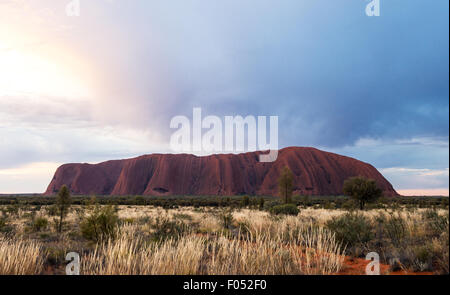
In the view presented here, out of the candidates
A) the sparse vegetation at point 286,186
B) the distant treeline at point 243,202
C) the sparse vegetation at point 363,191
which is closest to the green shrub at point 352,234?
the distant treeline at point 243,202

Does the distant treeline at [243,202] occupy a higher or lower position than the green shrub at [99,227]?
lower

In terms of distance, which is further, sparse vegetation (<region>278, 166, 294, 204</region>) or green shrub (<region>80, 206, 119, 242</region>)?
sparse vegetation (<region>278, 166, 294, 204</region>)

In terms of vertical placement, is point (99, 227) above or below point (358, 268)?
above

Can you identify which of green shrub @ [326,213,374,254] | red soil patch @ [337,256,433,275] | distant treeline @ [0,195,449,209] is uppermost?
green shrub @ [326,213,374,254]

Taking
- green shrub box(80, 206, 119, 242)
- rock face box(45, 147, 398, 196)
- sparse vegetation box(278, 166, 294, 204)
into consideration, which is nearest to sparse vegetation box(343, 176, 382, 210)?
sparse vegetation box(278, 166, 294, 204)

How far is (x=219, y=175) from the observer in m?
104

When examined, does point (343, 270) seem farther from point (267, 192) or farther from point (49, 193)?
point (49, 193)

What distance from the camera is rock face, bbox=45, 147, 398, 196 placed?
314 feet

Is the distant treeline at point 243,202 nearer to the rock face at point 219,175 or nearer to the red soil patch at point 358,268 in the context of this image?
the red soil patch at point 358,268

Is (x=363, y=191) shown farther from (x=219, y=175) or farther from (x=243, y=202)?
(x=219, y=175)

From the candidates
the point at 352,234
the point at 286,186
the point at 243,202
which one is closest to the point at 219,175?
the point at 243,202

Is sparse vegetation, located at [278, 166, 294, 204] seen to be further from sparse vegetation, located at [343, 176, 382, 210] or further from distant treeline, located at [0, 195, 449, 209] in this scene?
sparse vegetation, located at [343, 176, 382, 210]

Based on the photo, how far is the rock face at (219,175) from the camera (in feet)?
314
